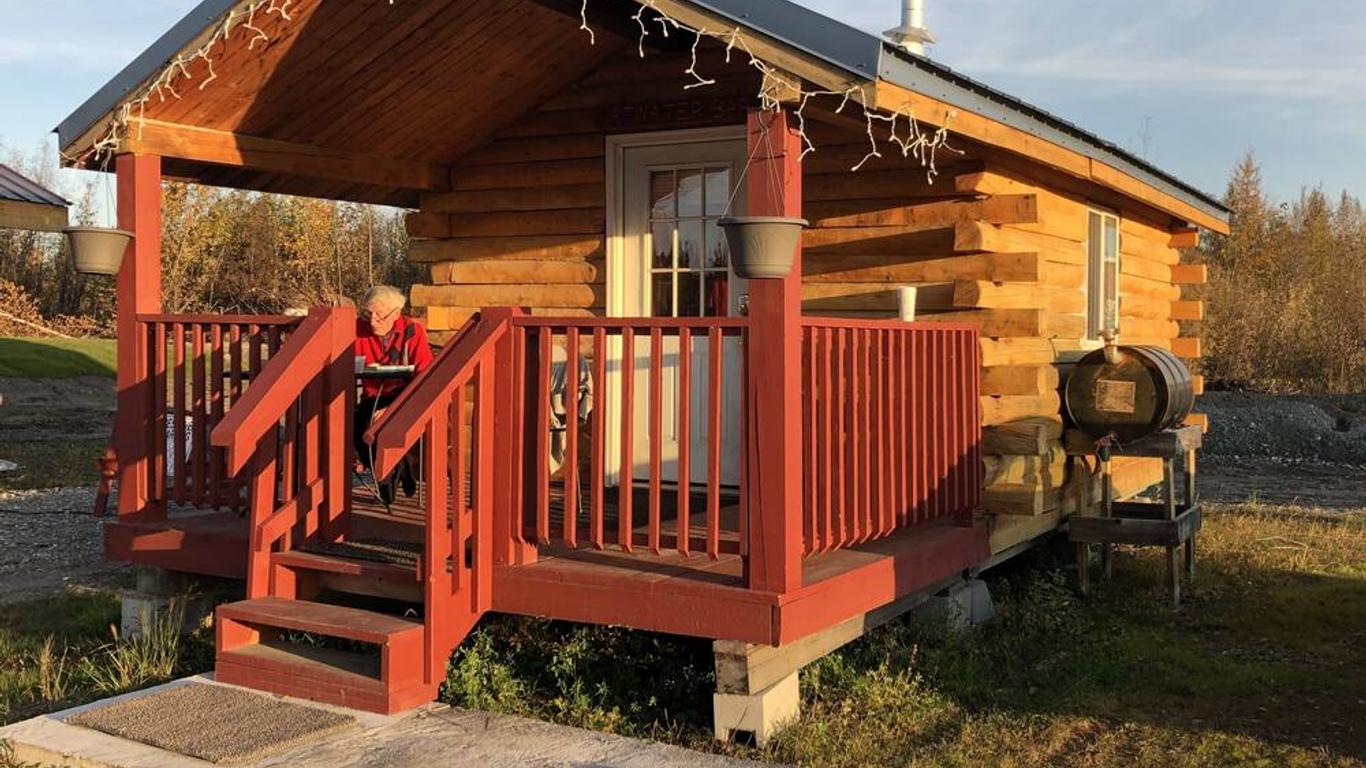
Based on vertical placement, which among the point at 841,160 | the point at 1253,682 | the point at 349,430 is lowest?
the point at 1253,682

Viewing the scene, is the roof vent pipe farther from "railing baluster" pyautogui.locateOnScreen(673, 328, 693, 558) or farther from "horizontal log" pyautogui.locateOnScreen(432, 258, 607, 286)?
"railing baluster" pyautogui.locateOnScreen(673, 328, 693, 558)

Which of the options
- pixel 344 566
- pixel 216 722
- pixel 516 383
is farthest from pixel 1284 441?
pixel 216 722

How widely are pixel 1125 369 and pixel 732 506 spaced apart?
2.45m

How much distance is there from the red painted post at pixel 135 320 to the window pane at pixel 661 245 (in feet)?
9.22

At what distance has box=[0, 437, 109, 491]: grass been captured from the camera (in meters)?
14.4

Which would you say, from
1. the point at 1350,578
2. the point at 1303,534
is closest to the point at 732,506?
the point at 1350,578

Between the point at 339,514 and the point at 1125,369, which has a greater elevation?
the point at 1125,369

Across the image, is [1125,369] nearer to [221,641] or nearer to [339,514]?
[339,514]

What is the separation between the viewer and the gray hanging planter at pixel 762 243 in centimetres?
464

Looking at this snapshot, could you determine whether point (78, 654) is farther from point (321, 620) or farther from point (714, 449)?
point (714, 449)

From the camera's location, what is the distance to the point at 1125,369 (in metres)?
7.47

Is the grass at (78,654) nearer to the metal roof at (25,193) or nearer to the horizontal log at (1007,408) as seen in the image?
the metal roof at (25,193)

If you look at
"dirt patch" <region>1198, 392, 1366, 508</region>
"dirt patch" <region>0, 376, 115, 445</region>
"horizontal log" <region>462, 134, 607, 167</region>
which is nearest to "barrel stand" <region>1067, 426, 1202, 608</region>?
"horizontal log" <region>462, 134, 607, 167</region>

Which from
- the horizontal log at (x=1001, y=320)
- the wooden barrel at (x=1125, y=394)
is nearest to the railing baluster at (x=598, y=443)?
the horizontal log at (x=1001, y=320)
